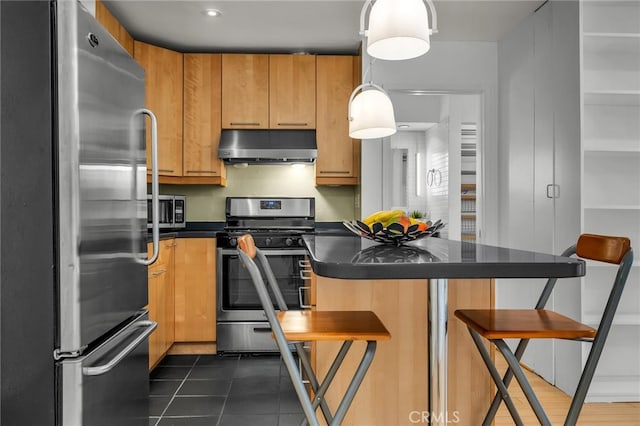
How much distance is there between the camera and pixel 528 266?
113cm

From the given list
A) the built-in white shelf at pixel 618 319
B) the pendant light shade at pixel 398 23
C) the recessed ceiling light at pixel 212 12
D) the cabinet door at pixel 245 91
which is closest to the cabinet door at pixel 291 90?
the cabinet door at pixel 245 91

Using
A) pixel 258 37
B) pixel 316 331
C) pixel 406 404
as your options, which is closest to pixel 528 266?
pixel 316 331

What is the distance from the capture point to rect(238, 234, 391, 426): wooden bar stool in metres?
1.39

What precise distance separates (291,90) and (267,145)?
49 centimetres

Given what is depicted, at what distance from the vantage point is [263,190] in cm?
434

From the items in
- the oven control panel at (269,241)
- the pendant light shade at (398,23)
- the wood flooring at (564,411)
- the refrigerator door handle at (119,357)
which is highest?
the pendant light shade at (398,23)

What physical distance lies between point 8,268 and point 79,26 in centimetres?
70

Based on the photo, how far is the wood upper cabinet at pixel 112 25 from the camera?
3.05 metres

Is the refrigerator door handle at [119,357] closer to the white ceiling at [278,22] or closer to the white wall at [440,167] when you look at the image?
the white ceiling at [278,22]

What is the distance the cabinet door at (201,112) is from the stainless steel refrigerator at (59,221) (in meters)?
2.29

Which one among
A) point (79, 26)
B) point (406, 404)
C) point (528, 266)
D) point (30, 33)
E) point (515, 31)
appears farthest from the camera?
point (515, 31)

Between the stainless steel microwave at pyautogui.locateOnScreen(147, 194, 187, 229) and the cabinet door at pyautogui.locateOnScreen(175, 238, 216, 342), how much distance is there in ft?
0.67

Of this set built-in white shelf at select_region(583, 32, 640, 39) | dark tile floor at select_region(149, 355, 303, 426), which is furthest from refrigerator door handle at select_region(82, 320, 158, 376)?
built-in white shelf at select_region(583, 32, 640, 39)

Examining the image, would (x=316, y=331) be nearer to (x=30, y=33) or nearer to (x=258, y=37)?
(x=30, y=33)
